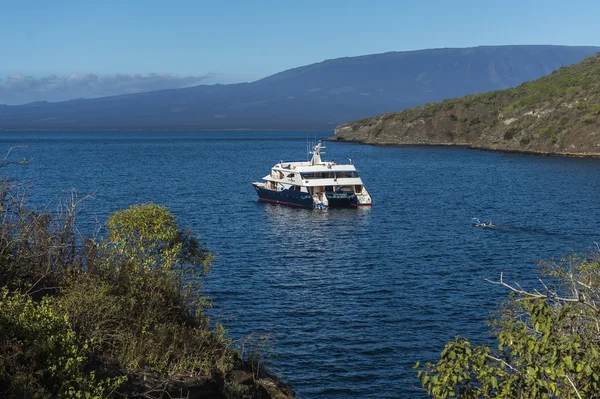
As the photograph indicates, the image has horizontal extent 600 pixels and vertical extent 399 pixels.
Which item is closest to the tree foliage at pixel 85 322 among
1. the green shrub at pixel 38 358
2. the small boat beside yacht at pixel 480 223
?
the green shrub at pixel 38 358

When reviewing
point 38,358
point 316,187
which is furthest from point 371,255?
point 38,358

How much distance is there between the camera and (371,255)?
4891cm

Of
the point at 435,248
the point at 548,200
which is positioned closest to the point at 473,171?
the point at 548,200

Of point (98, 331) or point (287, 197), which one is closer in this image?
point (98, 331)

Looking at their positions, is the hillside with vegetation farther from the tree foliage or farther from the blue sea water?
the tree foliage

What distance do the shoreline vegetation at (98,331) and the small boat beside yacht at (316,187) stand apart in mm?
50322

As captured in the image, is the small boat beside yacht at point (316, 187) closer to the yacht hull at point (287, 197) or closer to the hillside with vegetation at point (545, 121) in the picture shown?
the yacht hull at point (287, 197)

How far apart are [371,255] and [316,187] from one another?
89.2 ft

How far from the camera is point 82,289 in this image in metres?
18.0

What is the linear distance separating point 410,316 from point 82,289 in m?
20.0

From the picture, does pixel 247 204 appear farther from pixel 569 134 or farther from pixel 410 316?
pixel 569 134

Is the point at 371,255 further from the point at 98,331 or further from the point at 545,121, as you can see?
the point at 545,121

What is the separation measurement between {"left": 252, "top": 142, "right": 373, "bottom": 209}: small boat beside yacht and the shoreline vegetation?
50322 millimetres

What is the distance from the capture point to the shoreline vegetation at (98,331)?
13.9 m
